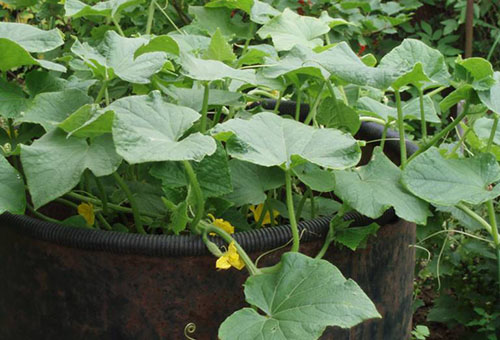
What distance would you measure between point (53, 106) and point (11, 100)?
0.33 feet

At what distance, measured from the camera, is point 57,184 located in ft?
2.57

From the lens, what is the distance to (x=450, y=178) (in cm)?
93

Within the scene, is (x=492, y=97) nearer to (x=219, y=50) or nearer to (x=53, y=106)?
(x=219, y=50)

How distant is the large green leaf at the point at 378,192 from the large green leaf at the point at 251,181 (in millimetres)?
79

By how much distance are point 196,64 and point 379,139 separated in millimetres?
413

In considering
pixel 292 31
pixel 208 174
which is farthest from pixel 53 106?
pixel 292 31

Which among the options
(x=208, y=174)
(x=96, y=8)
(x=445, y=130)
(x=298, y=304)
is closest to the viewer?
(x=298, y=304)

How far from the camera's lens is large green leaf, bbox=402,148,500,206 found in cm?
89

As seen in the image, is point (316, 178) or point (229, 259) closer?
point (229, 259)

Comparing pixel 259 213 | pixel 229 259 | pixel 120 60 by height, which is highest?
pixel 120 60

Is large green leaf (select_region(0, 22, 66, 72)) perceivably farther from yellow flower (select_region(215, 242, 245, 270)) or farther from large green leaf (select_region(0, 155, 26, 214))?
yellow flower (select_region(215, 242, 245, 270))

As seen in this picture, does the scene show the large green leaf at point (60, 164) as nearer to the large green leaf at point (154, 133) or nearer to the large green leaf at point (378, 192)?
the large green leaf at point (154, 133)

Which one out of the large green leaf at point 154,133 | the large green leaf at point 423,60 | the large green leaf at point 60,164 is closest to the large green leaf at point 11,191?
the large green leaf at point 60,164

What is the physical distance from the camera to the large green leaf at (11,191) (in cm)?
81
